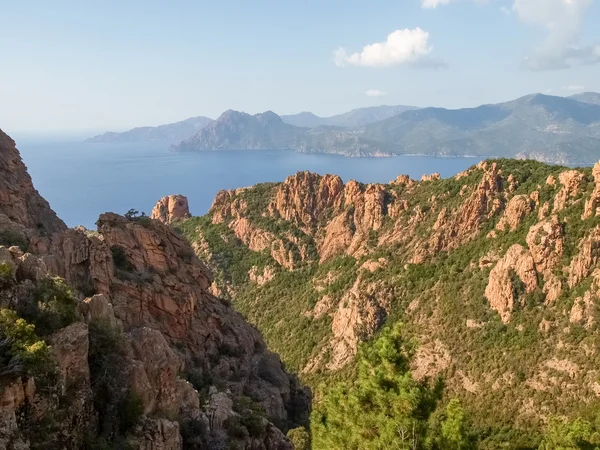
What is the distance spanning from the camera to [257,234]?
245ft

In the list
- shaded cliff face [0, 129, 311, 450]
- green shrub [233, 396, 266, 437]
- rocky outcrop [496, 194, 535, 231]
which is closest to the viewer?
shaded cliff face [0, 129, 311, 450]

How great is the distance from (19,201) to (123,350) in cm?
1990

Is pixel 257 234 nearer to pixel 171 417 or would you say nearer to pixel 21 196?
pixel 21 196

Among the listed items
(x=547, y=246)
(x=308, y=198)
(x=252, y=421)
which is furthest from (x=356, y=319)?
(x=252, y=421)

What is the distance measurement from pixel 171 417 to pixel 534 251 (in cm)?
3940

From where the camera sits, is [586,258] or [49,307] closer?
[49,307]

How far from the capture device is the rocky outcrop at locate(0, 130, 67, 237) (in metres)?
27.9

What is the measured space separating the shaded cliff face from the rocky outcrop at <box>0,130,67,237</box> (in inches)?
4.4

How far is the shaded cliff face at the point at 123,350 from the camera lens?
10.8 meters

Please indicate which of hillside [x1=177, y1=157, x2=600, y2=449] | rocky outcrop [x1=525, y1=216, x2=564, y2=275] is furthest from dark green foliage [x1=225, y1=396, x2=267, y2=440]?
rocky outcrop [x1=525, y1=216, x2=564, y2=275]

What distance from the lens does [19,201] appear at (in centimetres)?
2961

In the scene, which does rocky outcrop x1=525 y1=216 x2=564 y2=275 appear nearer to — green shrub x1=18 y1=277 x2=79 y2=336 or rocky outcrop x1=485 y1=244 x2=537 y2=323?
rocky outcrop x1=485 y1=244 x2=537 y2=323

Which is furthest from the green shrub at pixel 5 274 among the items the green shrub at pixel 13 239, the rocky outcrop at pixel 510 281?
the rocky outcrop at pixel 510 281

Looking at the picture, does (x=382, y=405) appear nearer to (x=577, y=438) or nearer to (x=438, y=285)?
(x=577, y=438)
